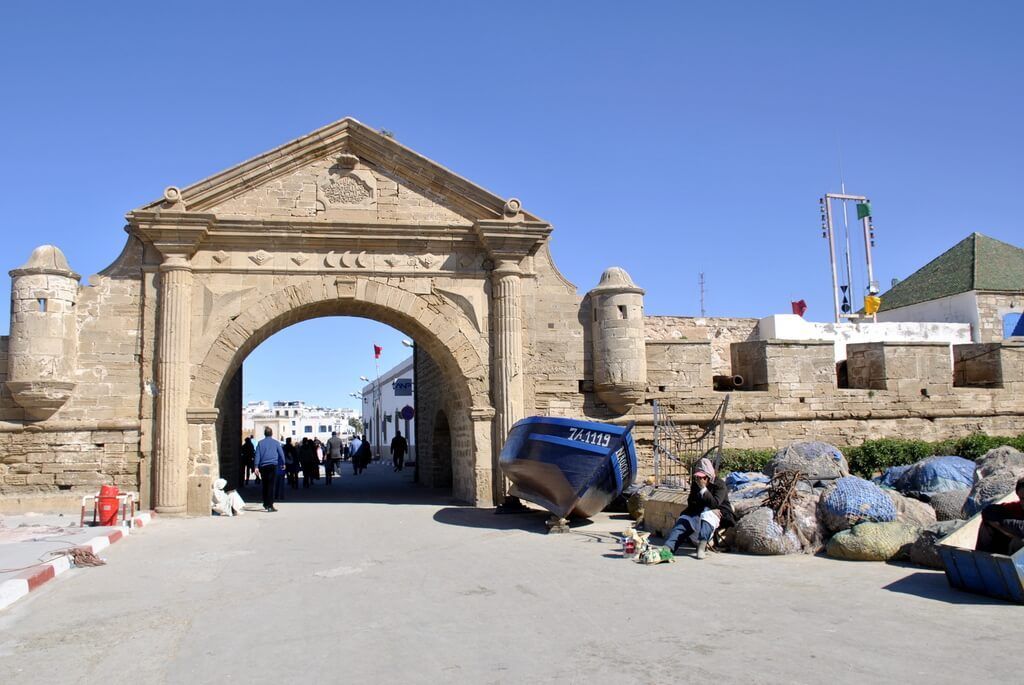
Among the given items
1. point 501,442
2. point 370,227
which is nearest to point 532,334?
point 501,442

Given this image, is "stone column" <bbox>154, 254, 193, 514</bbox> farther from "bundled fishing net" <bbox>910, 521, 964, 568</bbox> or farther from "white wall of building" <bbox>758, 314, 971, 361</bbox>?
"white wall of building" <bbox>758, 314, 971, 361</bbox>

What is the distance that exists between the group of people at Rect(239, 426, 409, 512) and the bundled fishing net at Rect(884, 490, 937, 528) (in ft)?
30.6

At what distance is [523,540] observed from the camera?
399 inches

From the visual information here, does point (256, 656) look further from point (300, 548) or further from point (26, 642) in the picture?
point (300, 548)

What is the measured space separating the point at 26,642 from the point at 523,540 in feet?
18.8

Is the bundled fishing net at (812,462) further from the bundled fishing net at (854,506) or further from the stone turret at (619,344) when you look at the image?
the stone turret at (619,344)

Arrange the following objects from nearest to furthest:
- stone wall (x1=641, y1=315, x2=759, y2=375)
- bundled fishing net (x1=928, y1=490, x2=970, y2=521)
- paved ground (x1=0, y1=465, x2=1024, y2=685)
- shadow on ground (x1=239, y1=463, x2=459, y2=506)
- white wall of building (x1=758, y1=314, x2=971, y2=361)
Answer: paved ground (x1=0, y1=465, x2=1024, y2=685)
bundled fishing net (x1=928, y1=490, x2=970, y2=521)
shadow on ground (x1=239, y1=463, x2=459, y2=506)
stone wall (x1=641, y1=315, x2=759, y2=375)
white wall of building (x1=758, y1=314, x2=971, y2=361)

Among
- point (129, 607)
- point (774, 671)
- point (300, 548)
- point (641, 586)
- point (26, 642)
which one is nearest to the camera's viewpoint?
point (774, 671)

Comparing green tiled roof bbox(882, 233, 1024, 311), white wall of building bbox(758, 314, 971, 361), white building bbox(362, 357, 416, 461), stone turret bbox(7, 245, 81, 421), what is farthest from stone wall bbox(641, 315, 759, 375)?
white building bbox(362, 357, 416, 461)

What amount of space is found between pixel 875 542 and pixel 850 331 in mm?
12207

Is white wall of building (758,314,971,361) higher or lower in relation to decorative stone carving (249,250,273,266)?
lower

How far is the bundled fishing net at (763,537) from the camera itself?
8844 millimetres

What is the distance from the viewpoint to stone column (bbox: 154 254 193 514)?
12672mm

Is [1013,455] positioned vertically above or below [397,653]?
above
